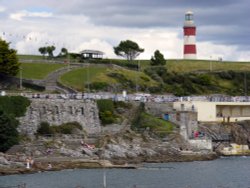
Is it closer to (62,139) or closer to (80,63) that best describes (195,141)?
(62,139)

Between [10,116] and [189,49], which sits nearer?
[10,116]

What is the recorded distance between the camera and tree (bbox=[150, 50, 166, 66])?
13025 centimetres

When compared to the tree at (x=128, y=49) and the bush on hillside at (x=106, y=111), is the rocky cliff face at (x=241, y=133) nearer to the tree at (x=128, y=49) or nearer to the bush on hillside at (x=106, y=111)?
the bush on hillside at (x=106, y=111)

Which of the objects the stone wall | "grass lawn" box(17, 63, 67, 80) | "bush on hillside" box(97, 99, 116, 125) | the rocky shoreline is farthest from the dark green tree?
"grass lawn" box(17, 63, 67, 80)

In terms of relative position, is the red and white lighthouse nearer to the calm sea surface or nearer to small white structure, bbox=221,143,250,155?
small white structure, bbox=221,143,250,155

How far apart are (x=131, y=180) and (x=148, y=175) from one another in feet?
12.6

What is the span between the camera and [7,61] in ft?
326

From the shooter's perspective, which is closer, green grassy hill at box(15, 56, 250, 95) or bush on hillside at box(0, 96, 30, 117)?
bush on hillside at box(0, 96, 30, 117)

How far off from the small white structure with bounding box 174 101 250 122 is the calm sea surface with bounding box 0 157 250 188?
19.3 metres

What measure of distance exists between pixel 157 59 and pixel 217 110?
31.4 m

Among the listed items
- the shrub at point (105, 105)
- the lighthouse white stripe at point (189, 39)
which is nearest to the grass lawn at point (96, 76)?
the shrub at point (105, 105)

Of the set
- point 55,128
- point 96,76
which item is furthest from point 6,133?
point 96,76

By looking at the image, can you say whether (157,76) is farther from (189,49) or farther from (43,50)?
(43,50)

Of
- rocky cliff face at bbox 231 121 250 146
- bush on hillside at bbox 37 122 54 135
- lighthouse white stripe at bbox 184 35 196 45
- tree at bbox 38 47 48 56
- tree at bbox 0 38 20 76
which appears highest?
lighthouse white stripe at bbox 184 35 196 45
